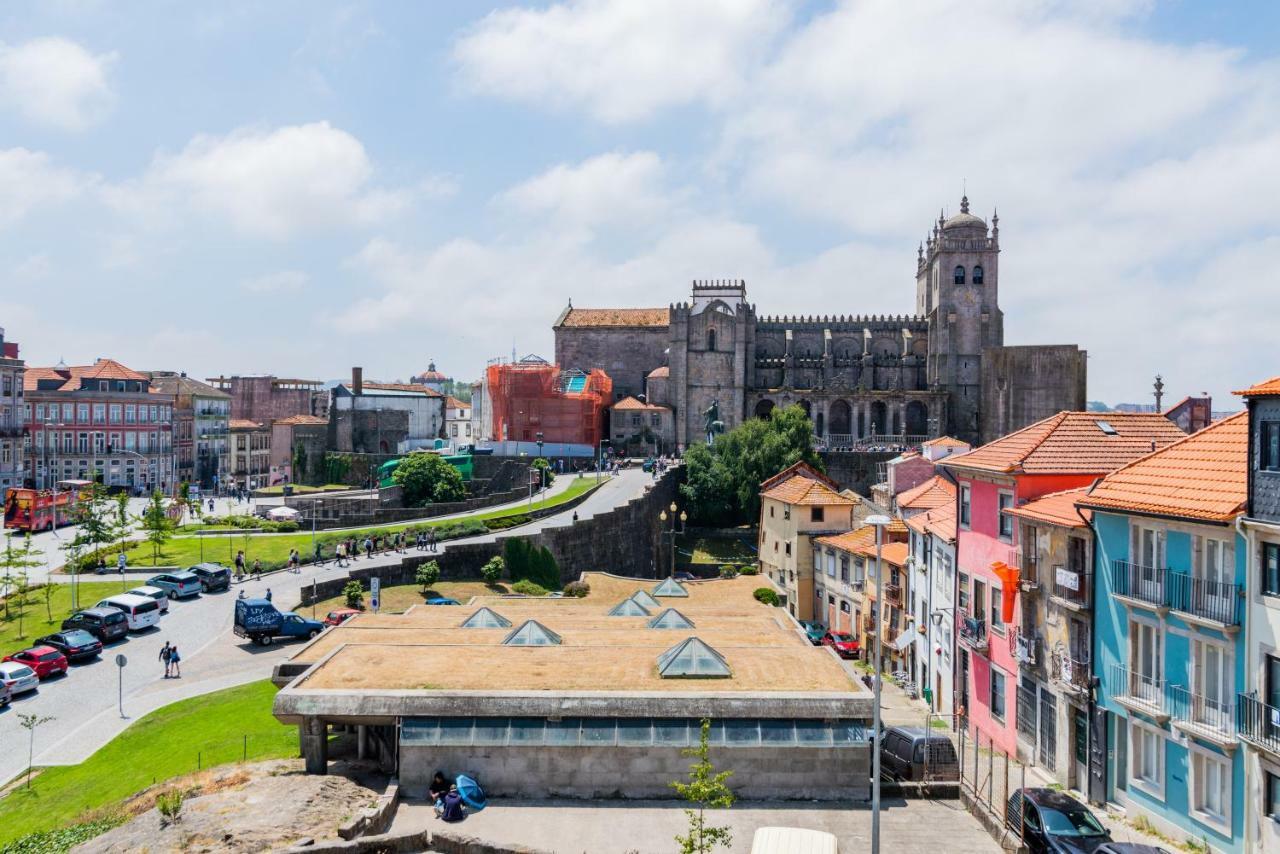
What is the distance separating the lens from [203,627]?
110 feet

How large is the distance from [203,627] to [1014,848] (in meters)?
27.3

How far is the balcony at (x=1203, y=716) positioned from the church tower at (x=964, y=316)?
7873cm

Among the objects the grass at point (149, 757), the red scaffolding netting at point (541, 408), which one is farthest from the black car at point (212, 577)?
the red scaffolding netting at point (541, 408)

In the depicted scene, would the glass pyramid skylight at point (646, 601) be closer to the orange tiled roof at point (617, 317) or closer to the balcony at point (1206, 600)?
the balcony at point (1206, 600)

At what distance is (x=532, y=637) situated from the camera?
76.4ft

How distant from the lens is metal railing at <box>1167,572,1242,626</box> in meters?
16.8

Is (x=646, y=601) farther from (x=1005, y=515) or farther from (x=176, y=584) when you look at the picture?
(x=176, y=584)

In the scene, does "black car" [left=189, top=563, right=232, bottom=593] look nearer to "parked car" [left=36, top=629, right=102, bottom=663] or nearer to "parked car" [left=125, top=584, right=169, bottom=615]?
"parked car" [left=125, top=584, right=169, bottom=615]

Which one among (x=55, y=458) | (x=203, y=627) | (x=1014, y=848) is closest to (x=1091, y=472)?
(x=1014, y=848)

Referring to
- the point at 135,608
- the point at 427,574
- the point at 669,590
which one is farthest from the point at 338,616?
the point at 669,590

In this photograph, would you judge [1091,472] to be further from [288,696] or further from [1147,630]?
[288,696]

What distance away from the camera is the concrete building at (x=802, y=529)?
162 feet

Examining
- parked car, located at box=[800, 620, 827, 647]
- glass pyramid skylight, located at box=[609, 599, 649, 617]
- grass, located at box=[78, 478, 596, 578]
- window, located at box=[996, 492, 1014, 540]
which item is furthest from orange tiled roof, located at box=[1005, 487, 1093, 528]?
grass, located at box=[78, 478, 596, 578]

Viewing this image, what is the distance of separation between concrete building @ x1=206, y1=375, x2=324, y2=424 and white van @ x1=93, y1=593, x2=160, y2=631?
93.4 m
